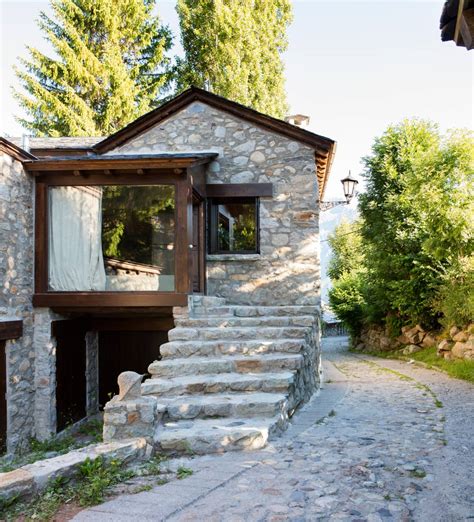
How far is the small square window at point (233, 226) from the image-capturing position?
32.3 ft

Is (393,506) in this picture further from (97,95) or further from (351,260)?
(351,260)

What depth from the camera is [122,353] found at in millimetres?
10141

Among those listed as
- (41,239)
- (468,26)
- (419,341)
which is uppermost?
(468,26)

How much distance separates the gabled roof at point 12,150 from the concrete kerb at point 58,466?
5378 mm

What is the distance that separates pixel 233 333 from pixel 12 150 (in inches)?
176

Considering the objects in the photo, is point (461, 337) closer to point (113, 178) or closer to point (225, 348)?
point (225, 348)

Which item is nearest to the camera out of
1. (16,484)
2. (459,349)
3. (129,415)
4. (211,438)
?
(16,484)

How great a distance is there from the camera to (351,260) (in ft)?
95.5

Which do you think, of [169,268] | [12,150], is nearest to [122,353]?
[169,268]

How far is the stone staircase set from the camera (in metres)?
4.61

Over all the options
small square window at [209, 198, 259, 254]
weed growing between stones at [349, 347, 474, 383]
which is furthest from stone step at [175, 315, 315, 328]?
Answer: weed growing between stones at [349, 347, 474, 383]

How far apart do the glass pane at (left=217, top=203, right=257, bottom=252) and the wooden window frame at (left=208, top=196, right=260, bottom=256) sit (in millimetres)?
65

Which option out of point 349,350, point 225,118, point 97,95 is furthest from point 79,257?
point 97,95

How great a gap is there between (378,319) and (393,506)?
13922 millimetres
